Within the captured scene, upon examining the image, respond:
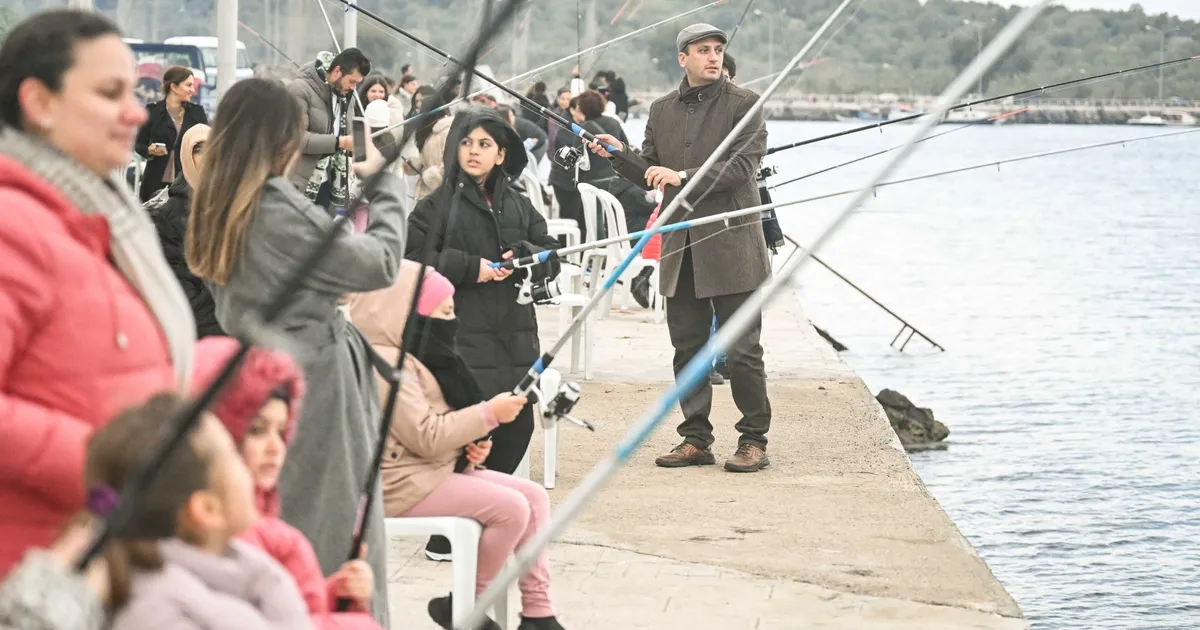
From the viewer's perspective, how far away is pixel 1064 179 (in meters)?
75.0

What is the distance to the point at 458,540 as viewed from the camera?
14.5 ft

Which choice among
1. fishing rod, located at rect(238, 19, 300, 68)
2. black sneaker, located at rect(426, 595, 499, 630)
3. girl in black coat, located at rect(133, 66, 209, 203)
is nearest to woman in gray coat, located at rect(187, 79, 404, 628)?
black sneaker, located at rect(426, 595, 499, 630)

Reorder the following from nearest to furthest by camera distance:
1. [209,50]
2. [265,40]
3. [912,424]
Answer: [265,40] < [912,424] < [209,50]

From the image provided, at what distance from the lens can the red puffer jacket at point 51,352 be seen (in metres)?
2.48

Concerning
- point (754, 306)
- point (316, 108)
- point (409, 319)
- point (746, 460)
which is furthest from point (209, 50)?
point (754, 306)

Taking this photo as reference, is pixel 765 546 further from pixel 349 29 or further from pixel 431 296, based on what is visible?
pixel 349 29

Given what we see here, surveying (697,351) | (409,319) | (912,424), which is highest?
(409,319)

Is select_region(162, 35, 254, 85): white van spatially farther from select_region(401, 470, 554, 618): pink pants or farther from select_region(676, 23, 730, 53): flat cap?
select_region(401, 470, 554, 618): pink pants

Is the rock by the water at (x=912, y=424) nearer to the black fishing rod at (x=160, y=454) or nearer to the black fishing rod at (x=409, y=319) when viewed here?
the black fishing rod at (x=409, y=319)

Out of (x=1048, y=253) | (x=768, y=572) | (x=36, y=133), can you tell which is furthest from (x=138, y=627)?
(x=1048, y=253)

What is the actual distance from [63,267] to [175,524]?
43 centimetres

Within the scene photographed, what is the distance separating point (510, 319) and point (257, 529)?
307 centimetres

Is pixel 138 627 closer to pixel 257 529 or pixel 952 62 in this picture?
pixel 257 529

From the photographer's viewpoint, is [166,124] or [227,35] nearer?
[227,35]
